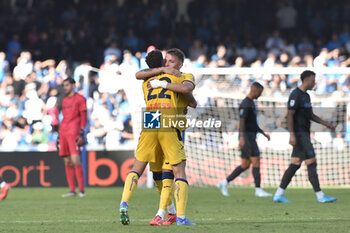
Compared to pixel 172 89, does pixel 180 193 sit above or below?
below

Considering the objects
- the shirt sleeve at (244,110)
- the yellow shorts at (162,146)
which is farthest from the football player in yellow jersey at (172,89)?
the shirt sleeve at (244,110)

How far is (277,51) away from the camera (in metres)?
21.4

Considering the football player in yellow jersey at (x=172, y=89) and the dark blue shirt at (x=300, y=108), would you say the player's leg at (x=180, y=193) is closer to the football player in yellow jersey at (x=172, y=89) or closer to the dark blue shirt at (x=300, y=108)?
the football player in yellow jersey at (x=172, y=89)

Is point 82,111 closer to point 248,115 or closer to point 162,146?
point 248,115

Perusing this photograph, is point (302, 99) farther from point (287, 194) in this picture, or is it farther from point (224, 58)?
point (224, 58)

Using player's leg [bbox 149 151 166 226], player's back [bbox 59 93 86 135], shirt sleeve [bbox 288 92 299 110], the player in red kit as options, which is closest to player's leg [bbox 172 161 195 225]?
player's leg [bbox 149 151 166 226]

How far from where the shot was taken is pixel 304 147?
1153cm

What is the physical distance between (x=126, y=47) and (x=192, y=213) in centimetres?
1265

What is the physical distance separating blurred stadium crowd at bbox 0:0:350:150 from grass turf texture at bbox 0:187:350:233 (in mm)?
3193

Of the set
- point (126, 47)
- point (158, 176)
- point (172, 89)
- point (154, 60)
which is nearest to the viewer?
point (172, 89)

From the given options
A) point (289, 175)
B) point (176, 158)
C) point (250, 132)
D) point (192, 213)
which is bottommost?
point (192, 213)

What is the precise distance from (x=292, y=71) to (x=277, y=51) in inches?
266

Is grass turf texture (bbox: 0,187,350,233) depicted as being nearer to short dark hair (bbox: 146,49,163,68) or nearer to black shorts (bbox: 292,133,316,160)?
black shorts (bbox: 292,133,316,160)

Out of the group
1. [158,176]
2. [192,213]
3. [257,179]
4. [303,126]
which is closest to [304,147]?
[303,126]
